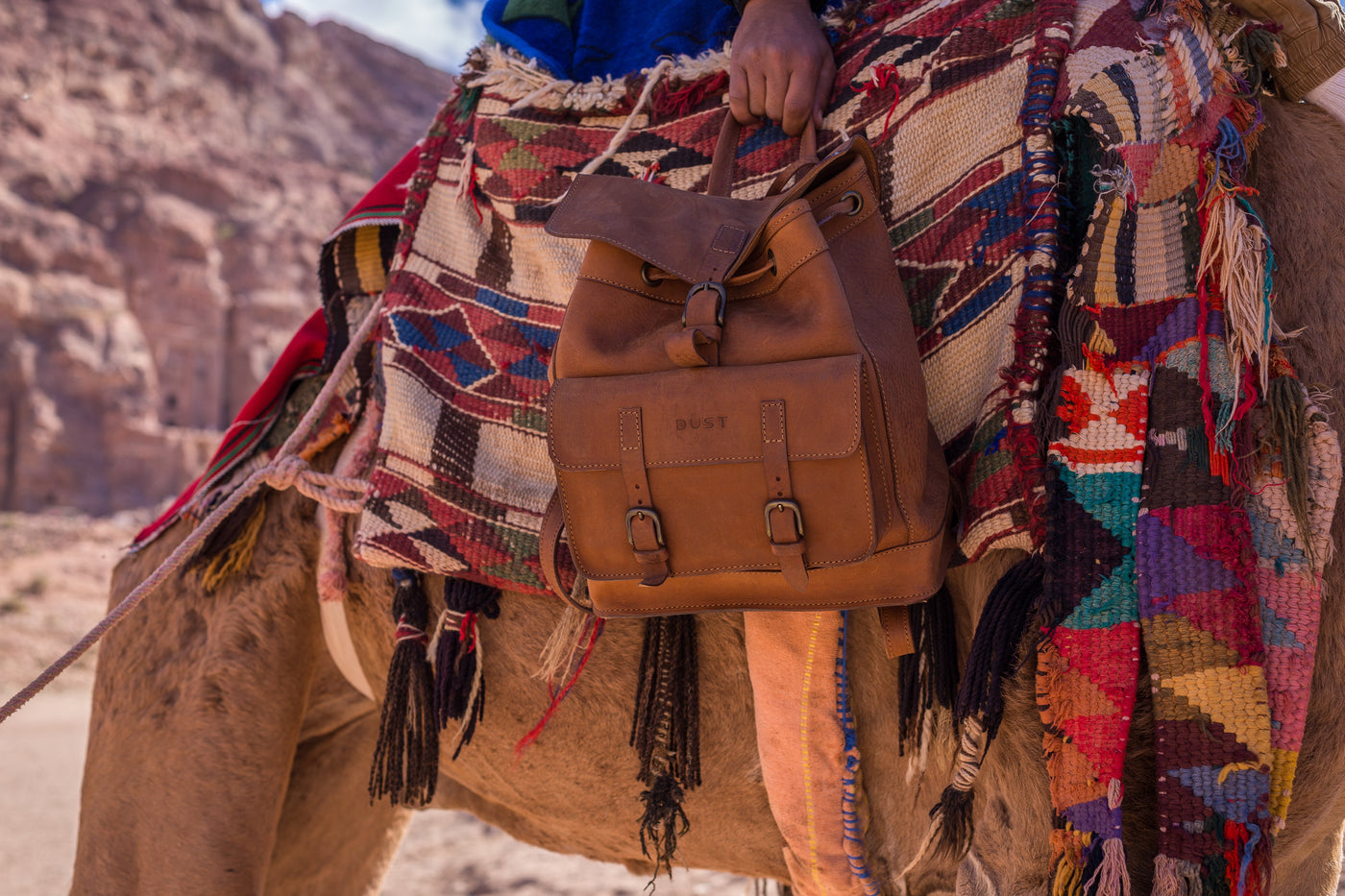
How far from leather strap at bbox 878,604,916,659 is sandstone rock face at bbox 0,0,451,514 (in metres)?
23.5

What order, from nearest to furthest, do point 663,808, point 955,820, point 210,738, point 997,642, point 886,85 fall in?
point 997,642 < point 955,820 < point 886,85 < point 663,808 < point 210,738

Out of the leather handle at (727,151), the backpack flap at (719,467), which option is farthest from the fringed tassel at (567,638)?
the leather handle at (727,151)

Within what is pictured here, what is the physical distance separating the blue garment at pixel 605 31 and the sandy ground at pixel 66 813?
165 centimetres

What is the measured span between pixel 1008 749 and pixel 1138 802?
0.55ft

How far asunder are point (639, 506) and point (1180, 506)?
67 cm

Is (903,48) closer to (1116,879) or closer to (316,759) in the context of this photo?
(1116,879)

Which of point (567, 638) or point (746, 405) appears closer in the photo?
point (746, 405)

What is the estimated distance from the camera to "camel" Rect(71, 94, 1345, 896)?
1.26m

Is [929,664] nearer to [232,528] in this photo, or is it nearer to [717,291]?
[717,291]

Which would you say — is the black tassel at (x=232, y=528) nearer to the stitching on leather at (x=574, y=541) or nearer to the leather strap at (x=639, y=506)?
the stitching on leather at (x=574, y=541)

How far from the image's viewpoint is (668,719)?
5.21 feet

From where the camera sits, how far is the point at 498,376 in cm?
176

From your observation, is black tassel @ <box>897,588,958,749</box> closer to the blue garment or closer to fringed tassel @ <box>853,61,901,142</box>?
fringed tassel @ <box>853,61,901,142</box>

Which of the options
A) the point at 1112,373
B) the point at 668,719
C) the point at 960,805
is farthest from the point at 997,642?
the point at 668,719
